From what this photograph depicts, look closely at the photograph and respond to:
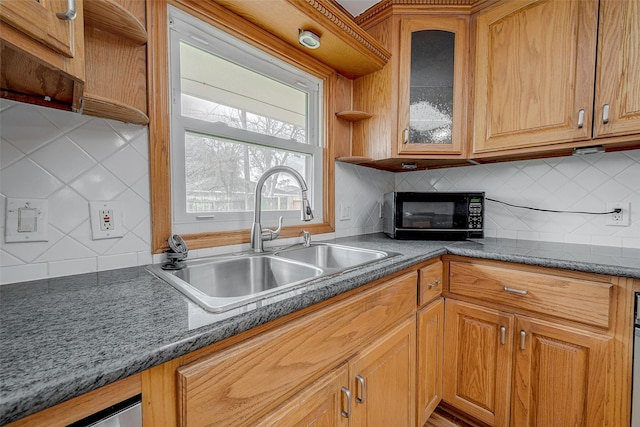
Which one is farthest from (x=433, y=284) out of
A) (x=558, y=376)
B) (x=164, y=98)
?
(x=164, y=98)

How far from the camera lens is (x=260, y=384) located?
59 cm

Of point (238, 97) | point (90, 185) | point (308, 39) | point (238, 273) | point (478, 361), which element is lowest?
point (478, 361)

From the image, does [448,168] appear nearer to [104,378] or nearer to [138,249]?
[138,249]

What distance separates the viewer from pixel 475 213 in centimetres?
152

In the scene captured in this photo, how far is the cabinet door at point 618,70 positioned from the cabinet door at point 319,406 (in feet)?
4.95

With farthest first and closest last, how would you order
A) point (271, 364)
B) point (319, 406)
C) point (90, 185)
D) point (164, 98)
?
point (164, 98), point (90, 185), point (319, 406), point (271, 364)

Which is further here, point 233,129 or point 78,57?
point 233,129

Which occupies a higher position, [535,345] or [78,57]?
[78,57]

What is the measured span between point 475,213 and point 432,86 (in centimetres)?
77

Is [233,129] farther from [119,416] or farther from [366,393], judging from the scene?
[366,393]

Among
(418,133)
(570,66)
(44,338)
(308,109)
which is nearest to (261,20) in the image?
(308,109)

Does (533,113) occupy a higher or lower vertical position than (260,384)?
higher

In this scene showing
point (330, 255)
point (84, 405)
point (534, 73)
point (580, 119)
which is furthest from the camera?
point (330, 255)

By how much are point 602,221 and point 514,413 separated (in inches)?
42.8
